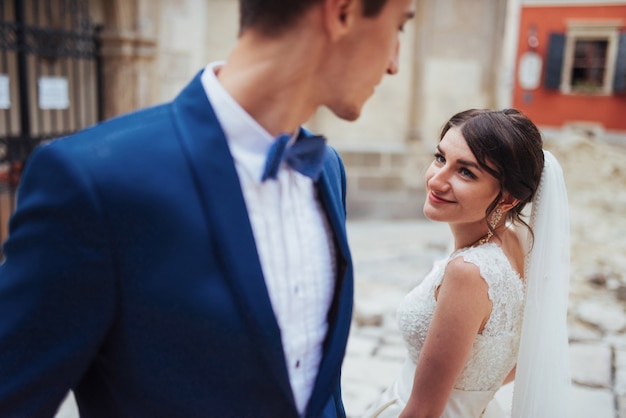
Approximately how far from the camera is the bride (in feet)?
4.88

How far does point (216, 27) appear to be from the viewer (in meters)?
7.27

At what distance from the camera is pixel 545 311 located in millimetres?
1743

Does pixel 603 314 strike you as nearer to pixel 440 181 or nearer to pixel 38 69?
pixel 440 181

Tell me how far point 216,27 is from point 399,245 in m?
3.51

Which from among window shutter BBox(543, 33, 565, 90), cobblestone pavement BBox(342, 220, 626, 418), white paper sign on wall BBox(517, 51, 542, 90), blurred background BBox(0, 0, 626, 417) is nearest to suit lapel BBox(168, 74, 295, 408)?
cobblestone pavement BBox(342, 220, 626, 418)

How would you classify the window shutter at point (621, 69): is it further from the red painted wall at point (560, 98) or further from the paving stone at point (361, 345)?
the paving stone at point (361, 345)

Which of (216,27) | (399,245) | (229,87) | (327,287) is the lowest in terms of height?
(399,245)

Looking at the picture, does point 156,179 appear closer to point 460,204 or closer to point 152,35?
point 460,204

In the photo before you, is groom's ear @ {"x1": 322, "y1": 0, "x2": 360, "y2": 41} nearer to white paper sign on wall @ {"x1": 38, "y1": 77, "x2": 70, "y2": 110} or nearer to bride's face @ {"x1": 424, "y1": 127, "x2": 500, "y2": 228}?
bride's face @ {"x1": 424, "y1": 127, "x2": 500, "y2": 228}

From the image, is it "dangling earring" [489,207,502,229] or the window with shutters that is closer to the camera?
"dangling earring" [489,207,502,229]

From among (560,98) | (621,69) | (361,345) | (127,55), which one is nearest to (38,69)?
(127,55)

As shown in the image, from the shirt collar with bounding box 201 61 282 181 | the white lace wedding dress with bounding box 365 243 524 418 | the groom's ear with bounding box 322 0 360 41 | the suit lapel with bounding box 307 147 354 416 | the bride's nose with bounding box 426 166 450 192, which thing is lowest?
the white lace wedding dress with bounding box 365 243 524 418

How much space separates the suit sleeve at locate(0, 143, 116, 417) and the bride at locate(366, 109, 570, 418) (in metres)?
0.90

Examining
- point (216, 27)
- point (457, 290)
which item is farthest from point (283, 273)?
point (216, 27)
